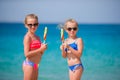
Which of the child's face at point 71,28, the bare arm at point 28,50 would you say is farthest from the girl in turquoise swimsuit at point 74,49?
the bare arm at point 28,50

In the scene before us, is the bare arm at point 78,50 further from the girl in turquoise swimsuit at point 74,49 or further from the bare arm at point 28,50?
the bare arm at point 28,50

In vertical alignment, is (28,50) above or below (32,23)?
below

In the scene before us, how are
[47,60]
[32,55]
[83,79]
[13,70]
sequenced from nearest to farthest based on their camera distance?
1. [32,55]
2. [83,79]
3. [13,70]
4. [47,60]

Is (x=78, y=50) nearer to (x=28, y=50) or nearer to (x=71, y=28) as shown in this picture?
(x=71, y=28)

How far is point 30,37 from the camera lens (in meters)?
3.54

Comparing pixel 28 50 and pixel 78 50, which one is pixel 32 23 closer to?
pixel 28 50

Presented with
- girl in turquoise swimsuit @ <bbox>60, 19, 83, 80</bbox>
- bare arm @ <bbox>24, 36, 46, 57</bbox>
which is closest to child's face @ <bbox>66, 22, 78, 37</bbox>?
girl in turquoise swimsuit @ <bbox>60, 19, 83, 80</bbox>

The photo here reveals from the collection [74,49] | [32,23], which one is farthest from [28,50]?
[74,49]

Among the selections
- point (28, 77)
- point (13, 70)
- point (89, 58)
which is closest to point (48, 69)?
point (13, 70)

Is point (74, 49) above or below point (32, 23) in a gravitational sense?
below

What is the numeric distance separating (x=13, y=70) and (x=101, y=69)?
2071 millimetres

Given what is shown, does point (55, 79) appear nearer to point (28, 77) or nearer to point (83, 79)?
point (83, 79)

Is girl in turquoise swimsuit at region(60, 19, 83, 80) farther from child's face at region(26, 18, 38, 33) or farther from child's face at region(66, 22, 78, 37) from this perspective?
child's face at region(26, 18, 38, 33)

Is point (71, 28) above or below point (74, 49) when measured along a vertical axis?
above
